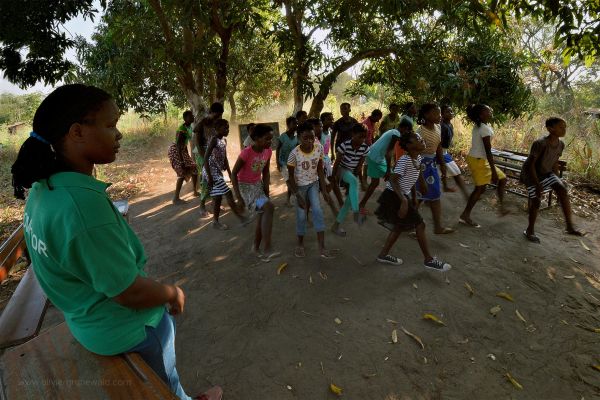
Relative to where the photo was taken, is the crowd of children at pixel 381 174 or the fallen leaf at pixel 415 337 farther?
the crowd of children at pixel 381 174

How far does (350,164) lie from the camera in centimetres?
514

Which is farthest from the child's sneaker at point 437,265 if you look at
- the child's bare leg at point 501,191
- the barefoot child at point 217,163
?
the barefoot child at point 217,163

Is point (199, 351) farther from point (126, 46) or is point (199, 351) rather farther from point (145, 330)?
point (126, 46)

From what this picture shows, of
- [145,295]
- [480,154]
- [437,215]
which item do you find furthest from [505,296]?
[145,295]

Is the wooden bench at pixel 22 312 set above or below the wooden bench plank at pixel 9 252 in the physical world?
below

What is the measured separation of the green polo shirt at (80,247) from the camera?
1.17m

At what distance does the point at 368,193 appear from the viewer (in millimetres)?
5762

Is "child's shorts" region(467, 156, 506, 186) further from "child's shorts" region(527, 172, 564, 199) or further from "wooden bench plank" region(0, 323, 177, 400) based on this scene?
"wooden bench plank" region(0, 323, 177, 400)

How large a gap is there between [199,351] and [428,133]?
3.81 meters

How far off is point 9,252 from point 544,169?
6224mm

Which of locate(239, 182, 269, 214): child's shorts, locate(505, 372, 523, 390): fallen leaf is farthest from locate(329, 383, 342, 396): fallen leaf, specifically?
locate(239, 182, 269, 214): child's shorts

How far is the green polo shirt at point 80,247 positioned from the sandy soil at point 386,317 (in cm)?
163

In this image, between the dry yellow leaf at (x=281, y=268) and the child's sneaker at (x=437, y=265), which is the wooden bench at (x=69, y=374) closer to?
the dry yellow leaf at (x=281, y=268)

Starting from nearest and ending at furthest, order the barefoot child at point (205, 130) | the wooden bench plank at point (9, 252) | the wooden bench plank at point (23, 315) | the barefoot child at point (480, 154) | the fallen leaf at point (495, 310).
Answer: the wooden bench plank at point (23, 315), the wooden bench plank at point (9, 252), the fallen leaf at point (495, 310), the barefoot child at point (480, 154), the barefoot child at point (205, 130)
